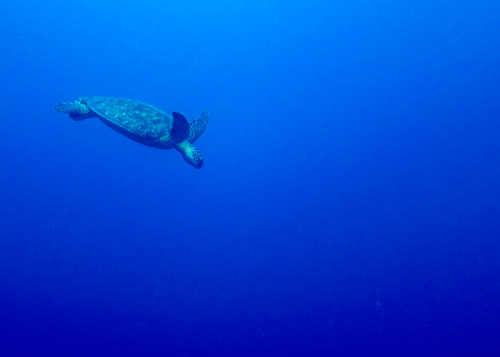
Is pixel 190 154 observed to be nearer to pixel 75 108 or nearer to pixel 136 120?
pixel 136 120

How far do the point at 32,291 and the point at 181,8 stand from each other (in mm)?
19863

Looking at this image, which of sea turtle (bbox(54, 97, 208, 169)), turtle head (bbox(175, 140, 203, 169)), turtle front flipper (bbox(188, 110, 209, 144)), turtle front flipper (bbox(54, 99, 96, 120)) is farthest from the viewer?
turtle front flipper (bbox(188, 110, 209, 144))

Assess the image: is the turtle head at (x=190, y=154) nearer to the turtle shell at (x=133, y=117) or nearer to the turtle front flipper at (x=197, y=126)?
the turtle front flipper at (x=197, y=126)

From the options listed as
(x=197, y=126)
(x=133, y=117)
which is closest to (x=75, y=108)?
(x=133, y=117)

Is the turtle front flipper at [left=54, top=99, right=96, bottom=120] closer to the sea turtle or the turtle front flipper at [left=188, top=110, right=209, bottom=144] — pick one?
the sea turtle

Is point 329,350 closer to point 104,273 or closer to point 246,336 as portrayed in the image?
point 246,336

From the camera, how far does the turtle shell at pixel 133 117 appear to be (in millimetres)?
4691

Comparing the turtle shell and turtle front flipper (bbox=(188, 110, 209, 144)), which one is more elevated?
turtle front flipper (bbox=(188, 110, 209, 144))

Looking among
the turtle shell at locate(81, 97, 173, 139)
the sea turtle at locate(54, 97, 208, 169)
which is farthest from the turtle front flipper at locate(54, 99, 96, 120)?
the turtle shell at locate(81, 97, 173, 139)

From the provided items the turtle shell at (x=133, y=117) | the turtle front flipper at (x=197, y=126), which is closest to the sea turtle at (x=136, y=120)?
the turtle shell at (x=133, y=117)

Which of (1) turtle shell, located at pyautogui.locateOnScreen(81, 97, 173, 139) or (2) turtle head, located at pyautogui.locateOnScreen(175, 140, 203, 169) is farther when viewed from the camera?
(2) turtle head, located at pyautogui.locateOnScreen(175, 140, 203, 169)

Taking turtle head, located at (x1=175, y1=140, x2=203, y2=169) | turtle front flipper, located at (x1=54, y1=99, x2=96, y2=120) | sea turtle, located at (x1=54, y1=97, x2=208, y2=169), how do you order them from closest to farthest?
1. sea turtle, located at (x1=54, y1=97, x2=208, y2=169)
2. turtle front flipper, located at (x1=54, y1=99, x2=96, y2=120)
3. turtle head, located at (x1=175, y1=140, x2=203, y2=169)

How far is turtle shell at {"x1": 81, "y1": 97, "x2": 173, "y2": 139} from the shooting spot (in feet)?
15.4

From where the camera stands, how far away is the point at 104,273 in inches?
459
